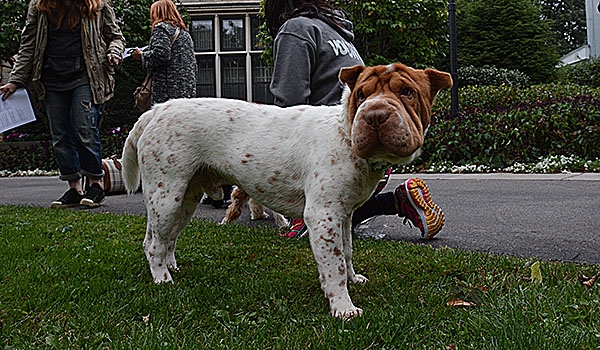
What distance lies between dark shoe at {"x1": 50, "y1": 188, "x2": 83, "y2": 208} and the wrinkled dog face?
4189 millimetres

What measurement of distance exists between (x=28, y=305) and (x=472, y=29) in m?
20.4

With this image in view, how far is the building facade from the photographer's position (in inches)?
938

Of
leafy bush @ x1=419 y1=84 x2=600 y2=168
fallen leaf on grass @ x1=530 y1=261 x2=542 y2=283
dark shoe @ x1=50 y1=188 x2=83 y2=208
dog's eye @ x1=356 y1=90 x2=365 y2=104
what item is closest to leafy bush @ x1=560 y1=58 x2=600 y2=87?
leafy bush @ x1=419 y1=84 x2=600 y2=168

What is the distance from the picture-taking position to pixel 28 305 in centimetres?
234

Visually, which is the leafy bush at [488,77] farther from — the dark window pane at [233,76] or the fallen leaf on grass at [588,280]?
the fallen leaf on grass at [588,280]

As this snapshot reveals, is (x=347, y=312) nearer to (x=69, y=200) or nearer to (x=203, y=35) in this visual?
(x=69, y=200)

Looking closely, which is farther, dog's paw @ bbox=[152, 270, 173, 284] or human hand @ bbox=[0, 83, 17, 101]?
human hand @ bbox=[0, 83, 17, 101]

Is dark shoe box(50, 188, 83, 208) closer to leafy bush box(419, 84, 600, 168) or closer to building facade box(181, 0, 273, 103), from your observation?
leafy bush box(419, 84, 600, 168)

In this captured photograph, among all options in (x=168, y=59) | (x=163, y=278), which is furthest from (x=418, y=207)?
(x=168, y=59)

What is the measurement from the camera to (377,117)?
212 cm

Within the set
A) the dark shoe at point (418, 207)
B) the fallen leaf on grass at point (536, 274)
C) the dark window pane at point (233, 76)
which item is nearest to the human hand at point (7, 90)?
the dark shoe at point (418, 207)

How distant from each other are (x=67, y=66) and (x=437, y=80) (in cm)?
409

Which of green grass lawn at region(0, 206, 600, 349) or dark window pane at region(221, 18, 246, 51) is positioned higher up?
dark window pane at region(221, 18, 246, 51)

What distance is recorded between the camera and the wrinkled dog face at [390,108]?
212cm
